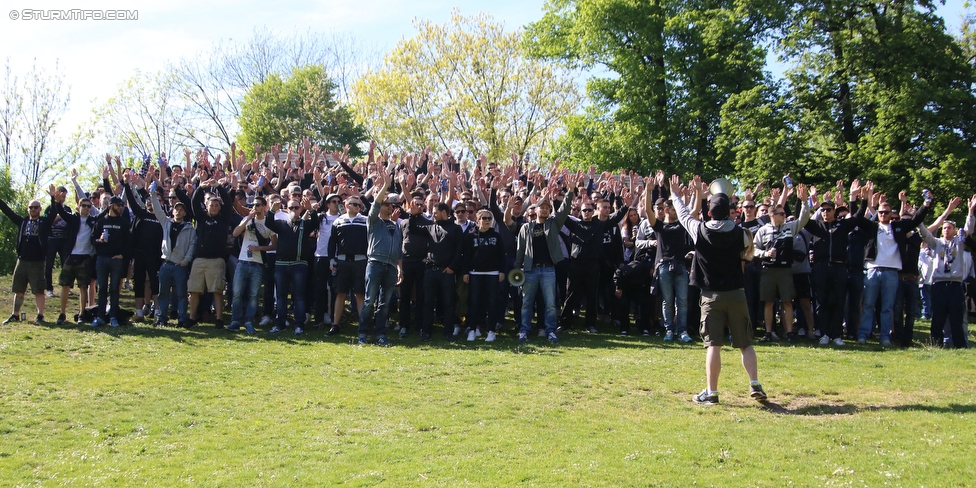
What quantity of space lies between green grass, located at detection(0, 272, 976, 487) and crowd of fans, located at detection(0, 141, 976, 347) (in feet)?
3.54

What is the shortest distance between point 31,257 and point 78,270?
0.87 meters

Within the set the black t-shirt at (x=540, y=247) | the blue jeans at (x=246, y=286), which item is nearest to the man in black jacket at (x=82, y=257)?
the blue jeans at (x=246, y=286)

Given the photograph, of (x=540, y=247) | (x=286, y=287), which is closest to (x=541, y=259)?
(x=540, y=247)

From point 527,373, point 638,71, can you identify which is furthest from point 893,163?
point 527,373

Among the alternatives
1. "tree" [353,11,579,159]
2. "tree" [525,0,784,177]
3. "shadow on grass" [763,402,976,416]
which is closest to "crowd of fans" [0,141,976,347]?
"shadow on grass" [763,402,976,416]

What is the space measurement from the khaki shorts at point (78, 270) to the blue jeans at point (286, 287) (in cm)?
316

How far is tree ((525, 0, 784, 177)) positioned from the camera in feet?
95.3

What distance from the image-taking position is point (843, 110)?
83.3 feet

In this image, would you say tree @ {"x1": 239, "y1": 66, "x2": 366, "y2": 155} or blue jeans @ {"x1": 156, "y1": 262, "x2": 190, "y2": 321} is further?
tree @ {"x1": 239, "y1": 66, "x2": 366, "y2": 155}

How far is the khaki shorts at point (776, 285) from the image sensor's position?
11.7 m

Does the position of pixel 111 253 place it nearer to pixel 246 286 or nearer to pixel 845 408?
pixel 246 286

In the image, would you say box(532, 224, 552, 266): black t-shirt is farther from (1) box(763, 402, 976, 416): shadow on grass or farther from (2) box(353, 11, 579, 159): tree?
(2) box(353, 11, 579, 159): tree

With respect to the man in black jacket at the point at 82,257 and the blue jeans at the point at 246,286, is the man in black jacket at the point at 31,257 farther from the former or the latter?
the blue jeans at the point at 246,286

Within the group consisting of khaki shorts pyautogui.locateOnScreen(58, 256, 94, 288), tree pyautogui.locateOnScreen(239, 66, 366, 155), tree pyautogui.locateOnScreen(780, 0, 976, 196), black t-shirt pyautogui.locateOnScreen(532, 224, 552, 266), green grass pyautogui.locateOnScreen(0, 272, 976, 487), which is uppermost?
tree pyautogui.locateOnScreen(239, 66, 366, 155)
